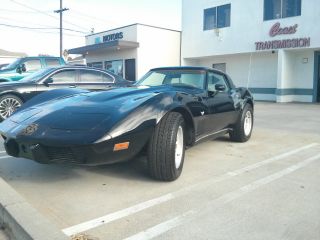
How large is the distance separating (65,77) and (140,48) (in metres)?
14.8

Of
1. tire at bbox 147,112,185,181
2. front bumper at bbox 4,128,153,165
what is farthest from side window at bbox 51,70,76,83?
tire at bbox 147,112,185,181

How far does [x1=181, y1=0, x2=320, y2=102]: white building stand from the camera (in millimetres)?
17516

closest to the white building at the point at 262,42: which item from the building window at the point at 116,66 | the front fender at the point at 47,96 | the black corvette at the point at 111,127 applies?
the building window at the point at 116,66

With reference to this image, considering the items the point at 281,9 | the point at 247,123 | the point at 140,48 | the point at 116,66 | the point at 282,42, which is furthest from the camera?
the point at 116,66

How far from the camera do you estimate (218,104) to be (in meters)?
5.38

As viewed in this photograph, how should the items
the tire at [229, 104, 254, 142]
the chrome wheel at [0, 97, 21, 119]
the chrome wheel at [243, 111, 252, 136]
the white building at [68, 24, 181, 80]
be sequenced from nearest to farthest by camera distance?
the tire at [229, 104, 254, 142] → the chrome wheel at [243, 111, 252, 136] → the chrome wheel at [0, 97, 21, 119] → the white building at [68, 24, 181, 80]

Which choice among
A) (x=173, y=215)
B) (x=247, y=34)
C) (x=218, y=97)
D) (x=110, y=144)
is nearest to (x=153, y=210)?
(x=173, y=215)

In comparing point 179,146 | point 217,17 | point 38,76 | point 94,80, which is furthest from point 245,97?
point 217,17

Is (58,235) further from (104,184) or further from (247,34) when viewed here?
(247,34)

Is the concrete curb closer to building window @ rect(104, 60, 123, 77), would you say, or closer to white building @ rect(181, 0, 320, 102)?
white building @ rect(181, 0, 320, 102)

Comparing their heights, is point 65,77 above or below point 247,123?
above

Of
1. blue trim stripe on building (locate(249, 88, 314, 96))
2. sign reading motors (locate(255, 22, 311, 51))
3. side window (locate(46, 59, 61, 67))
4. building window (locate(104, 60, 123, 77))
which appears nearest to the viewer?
side window (locate(46, 59, 61, 67))

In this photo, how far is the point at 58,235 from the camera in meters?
2.59

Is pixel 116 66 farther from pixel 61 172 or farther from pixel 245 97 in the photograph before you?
pixel 61 172
